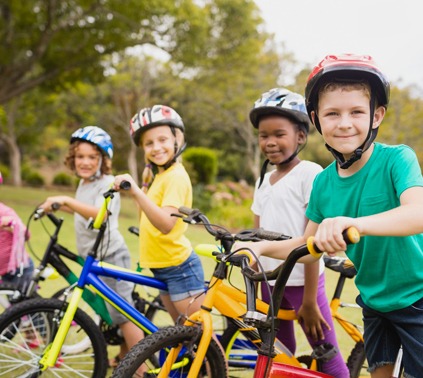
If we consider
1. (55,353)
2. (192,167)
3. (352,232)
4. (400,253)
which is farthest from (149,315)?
(192,167)

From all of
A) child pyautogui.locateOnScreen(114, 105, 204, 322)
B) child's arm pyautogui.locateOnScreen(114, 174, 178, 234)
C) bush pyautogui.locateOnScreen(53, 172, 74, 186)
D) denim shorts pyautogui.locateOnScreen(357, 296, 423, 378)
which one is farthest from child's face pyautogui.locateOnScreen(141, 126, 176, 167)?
bush pyautogui.locateOnScreen(53, 172, 74, 186)

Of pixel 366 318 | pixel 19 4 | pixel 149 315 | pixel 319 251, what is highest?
pixel 19 4

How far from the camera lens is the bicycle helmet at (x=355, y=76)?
1.79m

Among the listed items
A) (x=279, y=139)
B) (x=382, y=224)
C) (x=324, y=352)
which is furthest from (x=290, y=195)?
(x=382, y=224)

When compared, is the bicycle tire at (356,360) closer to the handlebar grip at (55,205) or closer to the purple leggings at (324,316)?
the purple leggings at (324,316)

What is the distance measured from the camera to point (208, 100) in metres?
27.0

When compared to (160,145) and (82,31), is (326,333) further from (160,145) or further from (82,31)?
(82,31)

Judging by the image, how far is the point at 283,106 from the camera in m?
2.82

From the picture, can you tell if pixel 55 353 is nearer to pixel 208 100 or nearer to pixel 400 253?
pixel 400 253

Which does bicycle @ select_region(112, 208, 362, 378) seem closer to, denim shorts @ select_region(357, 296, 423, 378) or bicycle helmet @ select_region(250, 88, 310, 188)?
denim shorts @ select_region(357, 296, 423, 378)

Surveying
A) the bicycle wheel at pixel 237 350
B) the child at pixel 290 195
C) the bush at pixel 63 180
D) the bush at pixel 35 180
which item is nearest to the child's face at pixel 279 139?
the child at pixel 290 195

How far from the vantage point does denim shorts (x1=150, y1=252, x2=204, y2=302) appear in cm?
293

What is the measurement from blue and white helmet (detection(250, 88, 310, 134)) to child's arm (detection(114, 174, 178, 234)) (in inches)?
31.2

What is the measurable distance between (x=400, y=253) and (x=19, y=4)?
12811 millimetres
